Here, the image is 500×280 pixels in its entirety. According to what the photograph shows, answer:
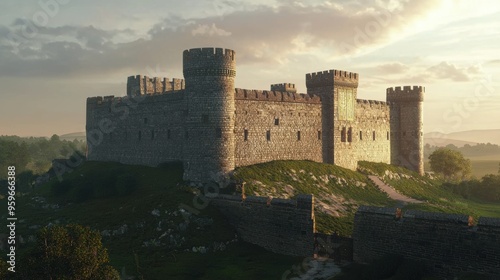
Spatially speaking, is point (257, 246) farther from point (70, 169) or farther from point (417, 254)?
point (70, 169)

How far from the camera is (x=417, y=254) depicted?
22.7 m

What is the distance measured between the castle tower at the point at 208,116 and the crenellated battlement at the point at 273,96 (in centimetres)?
422

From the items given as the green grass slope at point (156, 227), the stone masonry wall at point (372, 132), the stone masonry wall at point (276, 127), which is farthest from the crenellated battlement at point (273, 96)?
the green grass slope at point (156, 227)

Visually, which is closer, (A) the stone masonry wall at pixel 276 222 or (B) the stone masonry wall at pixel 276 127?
(A) the stone masonry wall at pixel 276 222

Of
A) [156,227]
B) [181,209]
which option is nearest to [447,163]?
[181,209]

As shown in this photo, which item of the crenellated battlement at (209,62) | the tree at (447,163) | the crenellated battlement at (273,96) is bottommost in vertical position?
the tree at (447,163)

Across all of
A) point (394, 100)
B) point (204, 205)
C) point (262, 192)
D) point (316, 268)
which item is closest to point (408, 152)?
point (394, 100)

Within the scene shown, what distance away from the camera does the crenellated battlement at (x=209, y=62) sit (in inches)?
1506

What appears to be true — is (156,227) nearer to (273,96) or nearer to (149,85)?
(273,96)

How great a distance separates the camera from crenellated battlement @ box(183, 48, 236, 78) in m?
38.2

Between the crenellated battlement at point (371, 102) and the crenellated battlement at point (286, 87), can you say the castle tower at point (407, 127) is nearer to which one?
the crenellated battlement at point (371, 102)

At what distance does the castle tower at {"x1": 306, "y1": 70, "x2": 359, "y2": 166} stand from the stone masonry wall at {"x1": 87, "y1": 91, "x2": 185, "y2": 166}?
15.7 metres

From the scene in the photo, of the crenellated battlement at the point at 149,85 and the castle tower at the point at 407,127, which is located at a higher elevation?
the crenellated battlement at the point at 149,85

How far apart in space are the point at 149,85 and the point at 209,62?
22678 millimetres
